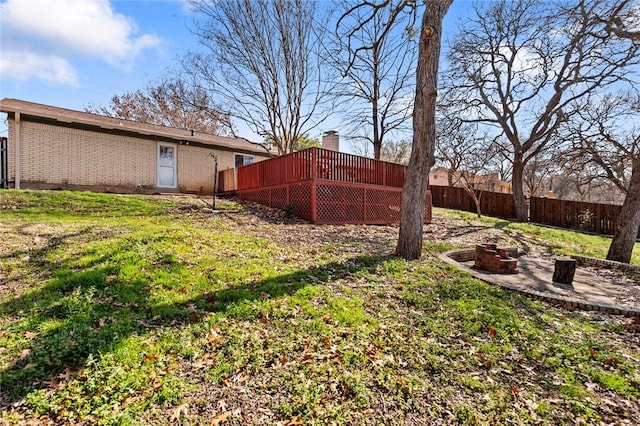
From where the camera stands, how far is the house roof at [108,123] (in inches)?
388

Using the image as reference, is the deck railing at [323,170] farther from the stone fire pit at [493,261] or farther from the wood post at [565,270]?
the wood post at [565,270]

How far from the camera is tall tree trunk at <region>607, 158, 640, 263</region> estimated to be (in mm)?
7551

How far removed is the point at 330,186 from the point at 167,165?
7.94 m

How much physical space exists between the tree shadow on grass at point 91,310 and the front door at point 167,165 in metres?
9.48

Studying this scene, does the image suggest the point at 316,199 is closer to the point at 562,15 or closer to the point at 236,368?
the point at 236,368

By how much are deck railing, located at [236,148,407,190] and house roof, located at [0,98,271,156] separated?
3.62 m

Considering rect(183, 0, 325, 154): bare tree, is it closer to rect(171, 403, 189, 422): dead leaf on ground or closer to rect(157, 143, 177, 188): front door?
rect(157, 143, 177, 188): front door

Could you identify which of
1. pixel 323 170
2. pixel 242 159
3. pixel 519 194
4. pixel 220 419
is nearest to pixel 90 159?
pixel 242 159

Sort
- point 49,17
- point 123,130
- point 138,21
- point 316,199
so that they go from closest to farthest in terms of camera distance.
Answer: point 49,17
point 138,21
point 316,199
point 123,130

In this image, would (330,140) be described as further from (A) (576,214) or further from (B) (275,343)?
(B) (275,343)

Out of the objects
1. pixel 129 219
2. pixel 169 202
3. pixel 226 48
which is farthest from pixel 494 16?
pixel 129 219

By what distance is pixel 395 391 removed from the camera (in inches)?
95.5

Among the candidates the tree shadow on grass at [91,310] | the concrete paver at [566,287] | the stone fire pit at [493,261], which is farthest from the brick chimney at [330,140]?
the tree shadow on grass at [91,310]

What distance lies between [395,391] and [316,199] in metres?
6.61
